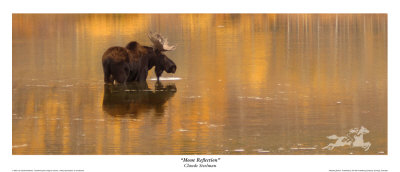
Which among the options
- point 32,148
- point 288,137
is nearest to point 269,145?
point 288,137

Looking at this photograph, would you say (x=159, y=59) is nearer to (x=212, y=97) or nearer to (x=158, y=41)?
(x=158, y=41)

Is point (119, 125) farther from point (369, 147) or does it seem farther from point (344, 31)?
point (344, 31)

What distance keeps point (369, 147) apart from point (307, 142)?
113 cm

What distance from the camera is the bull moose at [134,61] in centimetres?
2003

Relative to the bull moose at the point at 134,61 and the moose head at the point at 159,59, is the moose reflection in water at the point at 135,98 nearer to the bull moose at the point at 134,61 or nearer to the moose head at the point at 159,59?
the bull moose at the point at 134,61

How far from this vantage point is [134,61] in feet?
67.8

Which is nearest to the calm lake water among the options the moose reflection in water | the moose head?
the moose reflection in water
